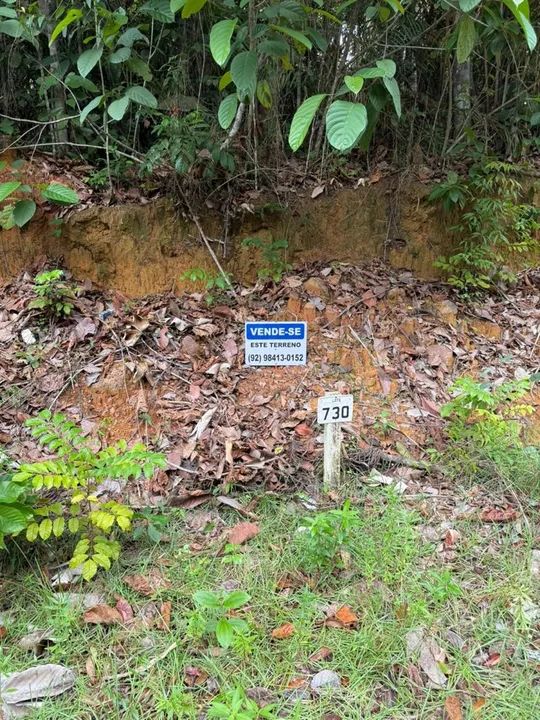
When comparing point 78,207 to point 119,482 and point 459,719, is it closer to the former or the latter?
point 119,482

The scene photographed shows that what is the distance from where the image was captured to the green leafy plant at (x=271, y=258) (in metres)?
3.41

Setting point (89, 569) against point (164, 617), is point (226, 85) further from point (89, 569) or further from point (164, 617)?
point (164, 617)

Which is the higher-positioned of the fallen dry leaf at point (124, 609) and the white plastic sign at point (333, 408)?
the white plastic sign at point (333, 408)

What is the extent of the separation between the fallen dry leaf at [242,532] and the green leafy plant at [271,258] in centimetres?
177

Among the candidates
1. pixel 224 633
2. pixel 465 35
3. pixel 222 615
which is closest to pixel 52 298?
pixel 222 615

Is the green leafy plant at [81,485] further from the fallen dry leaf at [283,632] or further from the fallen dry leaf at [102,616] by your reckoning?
the fallen dry leaf at [283,632]

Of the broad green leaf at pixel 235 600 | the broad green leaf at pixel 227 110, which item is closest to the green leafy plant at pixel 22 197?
the broad green leaf at pixel 227 110

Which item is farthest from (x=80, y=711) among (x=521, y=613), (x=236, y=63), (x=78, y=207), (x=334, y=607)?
(x=78, y=207)

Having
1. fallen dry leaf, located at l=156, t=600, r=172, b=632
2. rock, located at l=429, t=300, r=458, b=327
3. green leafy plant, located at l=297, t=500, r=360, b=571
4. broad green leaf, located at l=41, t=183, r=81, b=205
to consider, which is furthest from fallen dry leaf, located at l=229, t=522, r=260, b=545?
rock, located at l=429, t=300, r=458, b=327

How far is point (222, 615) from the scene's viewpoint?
1.70 meters

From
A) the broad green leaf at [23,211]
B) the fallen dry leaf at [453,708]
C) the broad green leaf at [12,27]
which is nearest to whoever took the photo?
the fallen dry leaf at [453,708]

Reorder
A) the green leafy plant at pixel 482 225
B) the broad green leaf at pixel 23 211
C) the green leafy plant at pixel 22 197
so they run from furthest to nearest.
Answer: the green leafy plant at pixel 482 225 < the broad green leaf at pixel 23 211 < the green leafy plant at pixel 22 197

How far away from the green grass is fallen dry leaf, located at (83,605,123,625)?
0.02 m

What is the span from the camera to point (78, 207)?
131 inches
